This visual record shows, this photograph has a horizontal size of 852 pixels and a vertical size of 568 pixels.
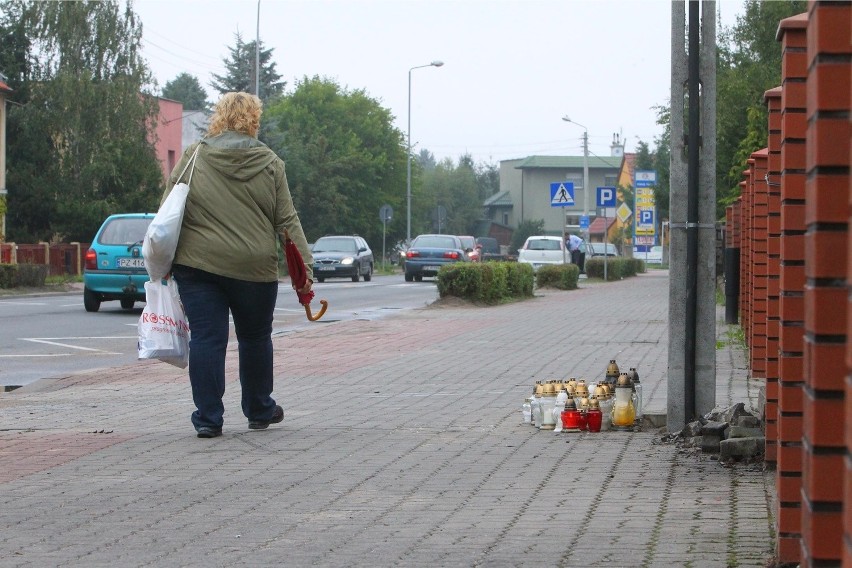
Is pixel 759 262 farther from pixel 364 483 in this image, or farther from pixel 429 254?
pixel 429 254

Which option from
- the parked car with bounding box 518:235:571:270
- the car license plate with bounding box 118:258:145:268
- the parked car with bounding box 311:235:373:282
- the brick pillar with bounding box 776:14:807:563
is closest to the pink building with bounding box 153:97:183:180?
the parked car with bounding box 518:235:571:270

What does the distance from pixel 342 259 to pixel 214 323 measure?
33.9 meters

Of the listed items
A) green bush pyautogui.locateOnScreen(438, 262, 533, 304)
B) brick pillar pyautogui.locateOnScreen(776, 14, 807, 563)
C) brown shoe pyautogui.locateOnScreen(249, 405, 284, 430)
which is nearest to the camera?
brick pillar pyautogui.locateOnScreen(776, 14, 807, 563)

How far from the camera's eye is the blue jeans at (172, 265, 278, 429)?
729cm

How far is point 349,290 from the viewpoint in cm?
3303

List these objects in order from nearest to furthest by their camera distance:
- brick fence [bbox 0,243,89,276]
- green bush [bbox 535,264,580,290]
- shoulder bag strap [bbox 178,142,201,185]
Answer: shoulder bag strap [bbox 178,142,201,185]
green bush [bbox 535,264,580,290]
brick fence [bbox 0,243,89,276]

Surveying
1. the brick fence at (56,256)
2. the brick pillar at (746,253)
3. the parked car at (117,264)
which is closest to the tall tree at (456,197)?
the brick fence at (56,256)

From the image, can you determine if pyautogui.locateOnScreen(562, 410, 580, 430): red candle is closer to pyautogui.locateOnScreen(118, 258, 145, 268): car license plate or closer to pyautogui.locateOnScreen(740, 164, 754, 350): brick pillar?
pyautogui.locateOnScreen(740, 164, 754, 350): brick pillar

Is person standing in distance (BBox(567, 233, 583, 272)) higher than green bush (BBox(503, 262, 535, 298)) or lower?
higher

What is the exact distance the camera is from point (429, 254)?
133 feet

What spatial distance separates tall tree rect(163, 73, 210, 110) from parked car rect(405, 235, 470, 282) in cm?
9136

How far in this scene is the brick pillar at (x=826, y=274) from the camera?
2.61m

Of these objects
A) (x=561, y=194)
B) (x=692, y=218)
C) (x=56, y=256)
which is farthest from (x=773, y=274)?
(x=56, y=256)

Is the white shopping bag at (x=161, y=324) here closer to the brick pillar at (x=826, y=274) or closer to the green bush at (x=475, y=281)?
the brick pillar at (x=826, y=274)
